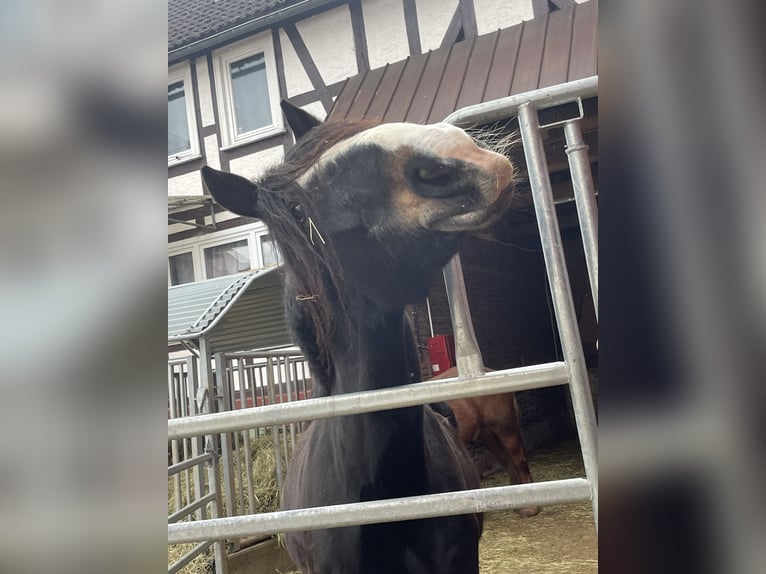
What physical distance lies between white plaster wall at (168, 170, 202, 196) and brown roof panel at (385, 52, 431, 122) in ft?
8.89

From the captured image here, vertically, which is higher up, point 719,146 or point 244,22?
point 244,22

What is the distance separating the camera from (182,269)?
21.3 feet

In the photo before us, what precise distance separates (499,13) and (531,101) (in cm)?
424

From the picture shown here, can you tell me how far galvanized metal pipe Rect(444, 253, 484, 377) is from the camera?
38.4 inches

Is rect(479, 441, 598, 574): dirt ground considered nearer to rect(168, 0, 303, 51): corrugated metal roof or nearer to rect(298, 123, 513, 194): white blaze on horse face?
rect(298, 123, 513, 194): white blaze on horse face

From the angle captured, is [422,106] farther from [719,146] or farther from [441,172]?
[719,146]

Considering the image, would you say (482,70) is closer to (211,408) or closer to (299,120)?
(299,120)

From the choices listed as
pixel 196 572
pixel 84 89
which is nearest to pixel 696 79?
pixel 84 89

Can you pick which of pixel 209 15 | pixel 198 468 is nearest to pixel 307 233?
pixel 198 468

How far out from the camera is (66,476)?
43cm

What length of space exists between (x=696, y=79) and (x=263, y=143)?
5.57m

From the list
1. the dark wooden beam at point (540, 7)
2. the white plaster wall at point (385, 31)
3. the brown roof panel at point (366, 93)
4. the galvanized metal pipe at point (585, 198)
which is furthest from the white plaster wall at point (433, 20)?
the galvanized metal pipe at point (585, 198)

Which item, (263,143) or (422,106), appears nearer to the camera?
(422,106)

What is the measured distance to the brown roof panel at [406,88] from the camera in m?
3.64
